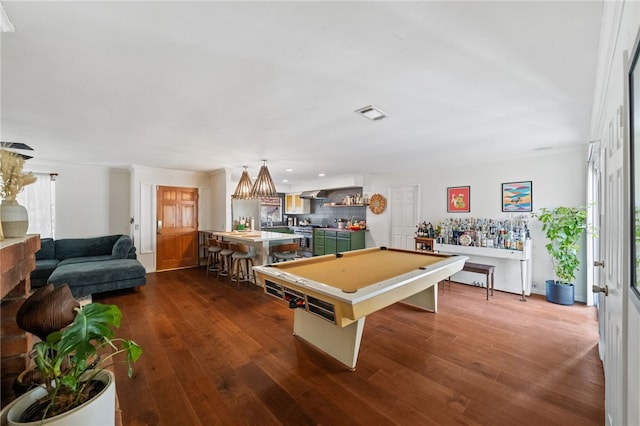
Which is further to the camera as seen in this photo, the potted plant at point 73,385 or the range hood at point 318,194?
the range hood at point 318,194

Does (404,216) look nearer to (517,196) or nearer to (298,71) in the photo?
(517,196)

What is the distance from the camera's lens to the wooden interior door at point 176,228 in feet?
19.5

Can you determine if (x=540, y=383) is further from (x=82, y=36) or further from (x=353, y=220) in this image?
(x=353, y=220)

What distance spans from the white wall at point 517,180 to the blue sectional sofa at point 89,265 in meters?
5.63

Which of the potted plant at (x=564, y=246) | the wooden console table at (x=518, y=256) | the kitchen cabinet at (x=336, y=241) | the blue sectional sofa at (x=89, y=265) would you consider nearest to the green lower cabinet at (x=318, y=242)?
the kitchen cabinet at (x=336, y=241)

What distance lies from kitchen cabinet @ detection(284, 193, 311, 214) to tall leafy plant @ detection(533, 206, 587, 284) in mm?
6258

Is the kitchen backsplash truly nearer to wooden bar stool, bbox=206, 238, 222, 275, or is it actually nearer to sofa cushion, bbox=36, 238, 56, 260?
wooden bar stool, bbox=206, 238, 222, 275

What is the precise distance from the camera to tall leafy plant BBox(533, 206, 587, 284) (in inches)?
144

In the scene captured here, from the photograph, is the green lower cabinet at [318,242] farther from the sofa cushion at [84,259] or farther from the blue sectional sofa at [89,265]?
the sofa cushion at [84,259]

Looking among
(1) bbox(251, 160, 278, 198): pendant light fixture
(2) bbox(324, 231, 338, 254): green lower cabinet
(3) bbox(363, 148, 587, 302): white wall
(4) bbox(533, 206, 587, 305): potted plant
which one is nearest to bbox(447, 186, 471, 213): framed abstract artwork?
(3) bbox(363, 148, 587, 302): white wall

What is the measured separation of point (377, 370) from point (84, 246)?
5867 mm

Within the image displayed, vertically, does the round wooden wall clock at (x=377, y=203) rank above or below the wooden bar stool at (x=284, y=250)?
above

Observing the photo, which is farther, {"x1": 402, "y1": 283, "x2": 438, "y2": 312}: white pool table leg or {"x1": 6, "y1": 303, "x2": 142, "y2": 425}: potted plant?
{"x1": 402, "y1": 283, "x2": 438, "y2": 312}: white pool table leg

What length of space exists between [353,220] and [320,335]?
5216 mm
